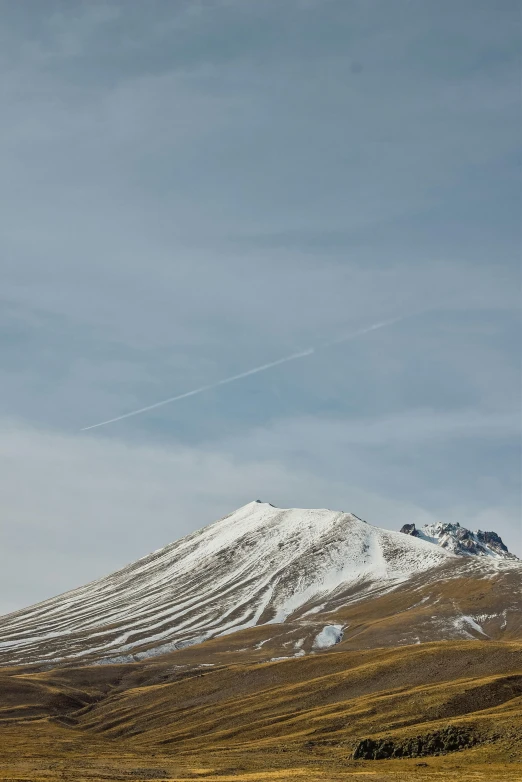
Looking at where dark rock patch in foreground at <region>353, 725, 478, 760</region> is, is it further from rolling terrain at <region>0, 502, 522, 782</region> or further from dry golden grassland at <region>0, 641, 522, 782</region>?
dry golden grassland at <region>0, 641, 522, 782</region>

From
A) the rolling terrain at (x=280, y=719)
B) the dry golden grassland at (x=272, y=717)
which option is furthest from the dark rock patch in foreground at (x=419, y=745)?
the dry golden grassland at (x=272, y=717)

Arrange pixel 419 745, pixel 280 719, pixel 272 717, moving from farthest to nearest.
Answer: pixel 272 717 → pixel 280 719 → pixel 419 745

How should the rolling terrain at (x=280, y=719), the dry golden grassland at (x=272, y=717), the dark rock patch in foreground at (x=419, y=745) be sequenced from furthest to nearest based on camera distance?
the dark rock patch in foreground at (x=419, y=745)
the rolling terrain at (x=280, y=719)
the dry golden grassland at (x=272, y=717)

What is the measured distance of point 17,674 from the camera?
615 ft

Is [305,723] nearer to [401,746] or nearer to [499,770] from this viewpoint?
[401,746]

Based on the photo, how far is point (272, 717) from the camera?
402ft

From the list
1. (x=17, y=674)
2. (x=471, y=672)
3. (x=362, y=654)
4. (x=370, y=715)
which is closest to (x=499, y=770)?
(x=370, y=715)

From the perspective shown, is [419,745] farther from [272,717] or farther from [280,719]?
[272,717]

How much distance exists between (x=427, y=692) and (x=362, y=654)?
43569 mm

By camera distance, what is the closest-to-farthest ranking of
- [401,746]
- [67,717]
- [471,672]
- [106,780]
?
[106,780] → [401,746] → [471,672] → [67,717]

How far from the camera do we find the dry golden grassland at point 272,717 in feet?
282

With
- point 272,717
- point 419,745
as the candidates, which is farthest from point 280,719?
point 419,745

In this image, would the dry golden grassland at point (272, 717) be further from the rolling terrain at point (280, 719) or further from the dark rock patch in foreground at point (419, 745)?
the dark rock patch in foreground at point (419, 745)

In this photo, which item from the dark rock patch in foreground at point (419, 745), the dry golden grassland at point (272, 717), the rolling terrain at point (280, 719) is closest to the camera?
the dry golden grassland at point (272, 717)
